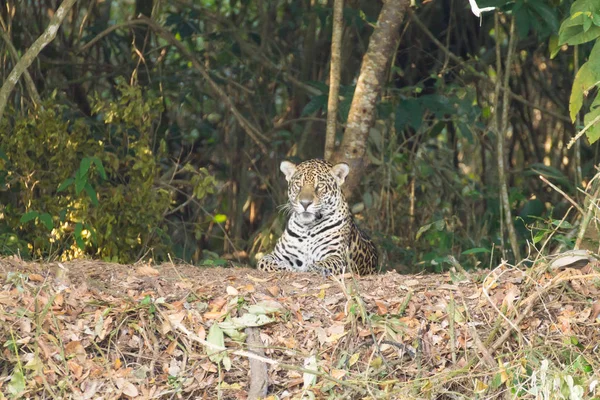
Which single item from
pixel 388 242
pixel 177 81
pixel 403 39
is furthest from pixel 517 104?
pixel 177 81

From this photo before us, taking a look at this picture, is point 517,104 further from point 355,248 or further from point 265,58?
point 355,248

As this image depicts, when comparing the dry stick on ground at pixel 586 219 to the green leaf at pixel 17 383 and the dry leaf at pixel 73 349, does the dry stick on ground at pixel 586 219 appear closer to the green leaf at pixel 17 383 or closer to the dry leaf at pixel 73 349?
the dry leaf at pixel 73 349

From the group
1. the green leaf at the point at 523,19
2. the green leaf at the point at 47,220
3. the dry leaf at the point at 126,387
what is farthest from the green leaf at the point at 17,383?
the green leaf at the point at 523,19

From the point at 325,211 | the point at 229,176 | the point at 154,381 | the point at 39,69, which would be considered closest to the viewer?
the point at 154,381

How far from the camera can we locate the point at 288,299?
5.71m

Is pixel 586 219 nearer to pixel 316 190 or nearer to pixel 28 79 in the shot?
pixel 316 190

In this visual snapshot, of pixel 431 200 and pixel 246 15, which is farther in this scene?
pixel 246 15

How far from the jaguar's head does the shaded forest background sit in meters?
0.67

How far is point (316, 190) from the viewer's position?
7.86m

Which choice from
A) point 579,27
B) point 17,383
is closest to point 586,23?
point 579,27

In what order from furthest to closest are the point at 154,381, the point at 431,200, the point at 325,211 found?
the point at 431,200 < the point at 325,211 < the point at 154,381

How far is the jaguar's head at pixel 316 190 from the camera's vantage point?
7.84m

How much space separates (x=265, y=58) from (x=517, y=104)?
2853 millimetres

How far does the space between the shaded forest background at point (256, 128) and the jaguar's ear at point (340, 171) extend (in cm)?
66
